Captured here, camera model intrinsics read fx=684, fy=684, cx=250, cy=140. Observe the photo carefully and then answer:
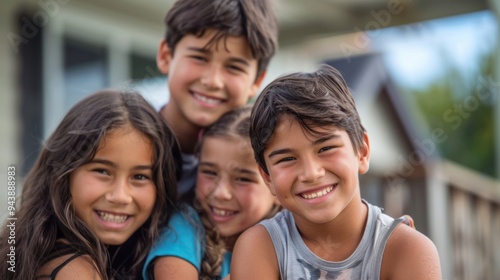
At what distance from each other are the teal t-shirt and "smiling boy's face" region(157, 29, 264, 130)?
0.47 m

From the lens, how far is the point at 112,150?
2227 millimetres

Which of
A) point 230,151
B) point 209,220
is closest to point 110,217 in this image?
point 209,220

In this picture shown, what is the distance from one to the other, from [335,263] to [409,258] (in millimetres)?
210

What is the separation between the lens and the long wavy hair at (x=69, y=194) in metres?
2.12

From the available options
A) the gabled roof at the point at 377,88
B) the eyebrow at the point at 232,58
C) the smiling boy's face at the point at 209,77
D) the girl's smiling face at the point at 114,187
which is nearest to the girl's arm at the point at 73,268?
the girl's smiling face at the point at 114,187

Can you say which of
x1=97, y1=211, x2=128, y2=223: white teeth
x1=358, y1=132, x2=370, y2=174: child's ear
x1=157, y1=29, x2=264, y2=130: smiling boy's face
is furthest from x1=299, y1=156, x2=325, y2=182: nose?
x1=157, y1=29, x2=264, y2=130: smiling boy's face

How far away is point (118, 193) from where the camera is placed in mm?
2203

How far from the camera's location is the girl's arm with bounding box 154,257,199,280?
2.18m

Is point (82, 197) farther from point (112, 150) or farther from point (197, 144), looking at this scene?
point (197, 144)

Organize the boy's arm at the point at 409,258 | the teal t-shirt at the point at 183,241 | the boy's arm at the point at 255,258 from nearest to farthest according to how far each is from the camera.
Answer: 1. the boy's arm at the point at 409,258
2. the boy's arm at the point at 255,258
3. the teal t-shirt at the point at 183,241

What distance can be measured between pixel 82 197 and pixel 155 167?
0.86 ft

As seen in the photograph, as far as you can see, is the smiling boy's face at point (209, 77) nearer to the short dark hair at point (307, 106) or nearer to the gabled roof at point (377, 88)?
the short dark hair at point (307, 106)

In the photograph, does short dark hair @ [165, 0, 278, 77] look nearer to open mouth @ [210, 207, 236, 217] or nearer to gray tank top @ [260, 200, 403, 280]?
open mouth @ [210, 207, 236, 217]

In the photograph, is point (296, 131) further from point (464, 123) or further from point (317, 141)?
point (464, 123)
